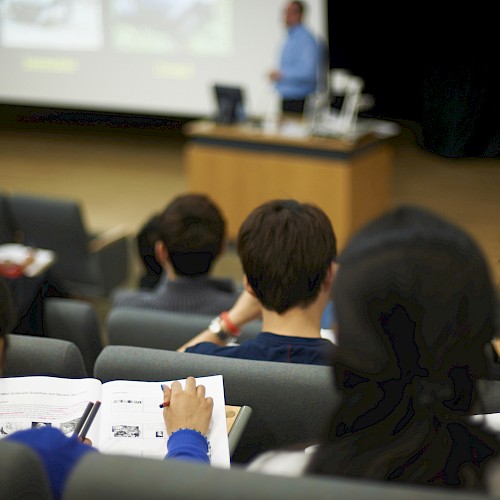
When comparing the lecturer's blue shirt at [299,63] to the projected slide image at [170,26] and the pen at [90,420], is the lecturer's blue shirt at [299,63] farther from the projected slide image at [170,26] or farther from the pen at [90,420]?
the pen at [90,420]

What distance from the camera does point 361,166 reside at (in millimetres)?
5199

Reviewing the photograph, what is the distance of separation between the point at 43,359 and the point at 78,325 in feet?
2.62

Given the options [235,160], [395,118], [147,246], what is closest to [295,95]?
[235,160]

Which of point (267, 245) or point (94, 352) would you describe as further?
point (94, 352)

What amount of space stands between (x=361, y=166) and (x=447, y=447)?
163 inches

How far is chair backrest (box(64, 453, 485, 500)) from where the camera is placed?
1.03m

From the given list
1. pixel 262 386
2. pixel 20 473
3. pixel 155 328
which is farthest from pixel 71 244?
pixel 20 473

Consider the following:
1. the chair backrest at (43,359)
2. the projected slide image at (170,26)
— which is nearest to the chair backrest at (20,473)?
the chair backrest at (43,359)

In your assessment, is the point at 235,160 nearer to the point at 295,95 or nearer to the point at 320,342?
the point at 295,95

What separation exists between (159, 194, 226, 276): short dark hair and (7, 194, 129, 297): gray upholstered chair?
4.37 ft

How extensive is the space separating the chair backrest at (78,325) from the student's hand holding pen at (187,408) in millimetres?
1184

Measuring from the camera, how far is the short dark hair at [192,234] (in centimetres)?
281

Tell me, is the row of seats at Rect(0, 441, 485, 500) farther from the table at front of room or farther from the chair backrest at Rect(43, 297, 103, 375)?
the table at front of room

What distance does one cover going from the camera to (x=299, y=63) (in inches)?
239
